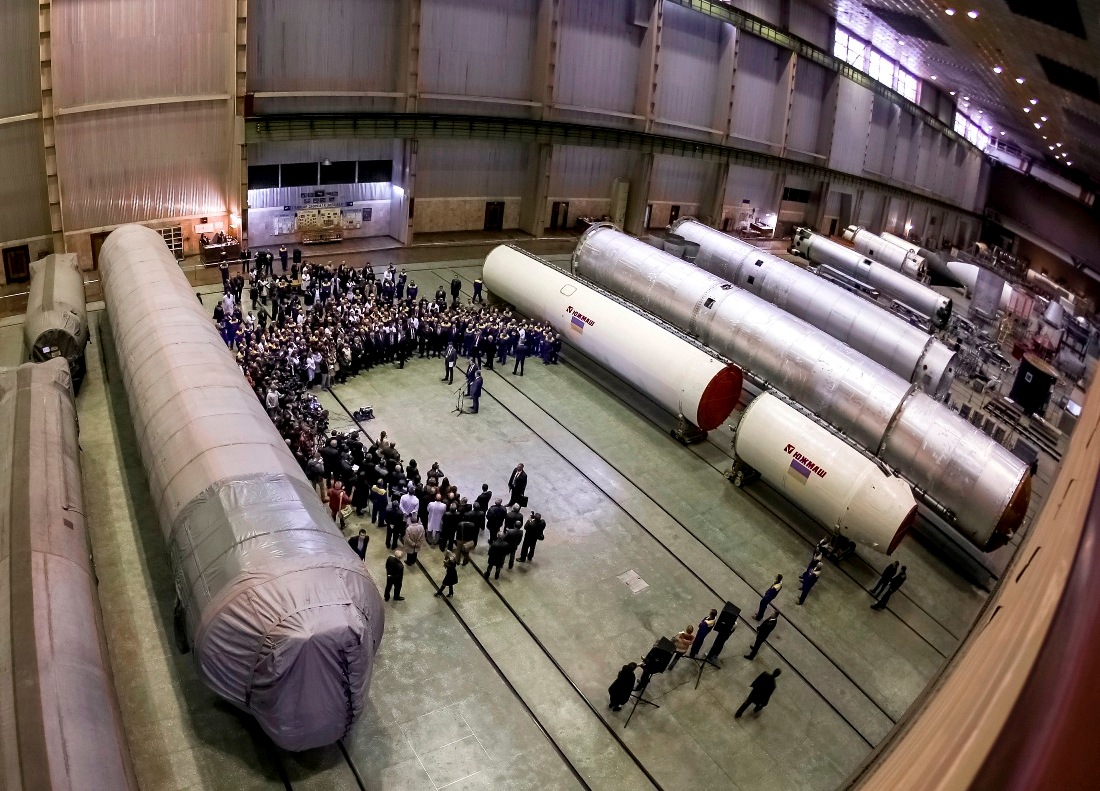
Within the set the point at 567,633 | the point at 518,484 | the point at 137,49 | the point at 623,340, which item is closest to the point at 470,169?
the point at 137,49

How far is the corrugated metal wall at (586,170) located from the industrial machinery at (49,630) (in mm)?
30069

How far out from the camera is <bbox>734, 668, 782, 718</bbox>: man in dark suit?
44.3 ft

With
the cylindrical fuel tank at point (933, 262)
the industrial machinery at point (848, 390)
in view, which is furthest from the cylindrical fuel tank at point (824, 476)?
the cylindrical fuel tank at point (933, 262)

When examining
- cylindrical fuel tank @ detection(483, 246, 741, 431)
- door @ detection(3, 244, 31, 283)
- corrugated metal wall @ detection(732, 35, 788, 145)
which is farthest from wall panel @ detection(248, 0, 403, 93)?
corrugated metal wall @ detection(732, 35, 788, 145)

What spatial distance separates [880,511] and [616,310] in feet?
32.0

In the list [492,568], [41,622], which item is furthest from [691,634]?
[41,622]

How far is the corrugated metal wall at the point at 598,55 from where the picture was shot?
3772cm

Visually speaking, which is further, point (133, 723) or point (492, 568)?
point (492, 568)

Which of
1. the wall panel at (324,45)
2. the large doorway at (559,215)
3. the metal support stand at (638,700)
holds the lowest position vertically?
the metal support stand at (638,700)

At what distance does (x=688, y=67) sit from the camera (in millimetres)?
42625

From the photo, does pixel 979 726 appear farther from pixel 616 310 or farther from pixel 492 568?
pixel 616 310

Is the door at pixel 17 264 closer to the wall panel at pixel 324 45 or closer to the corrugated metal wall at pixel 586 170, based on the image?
the wall panel at pixel 324 45

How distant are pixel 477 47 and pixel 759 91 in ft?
62.9

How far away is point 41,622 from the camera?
10195 mm
